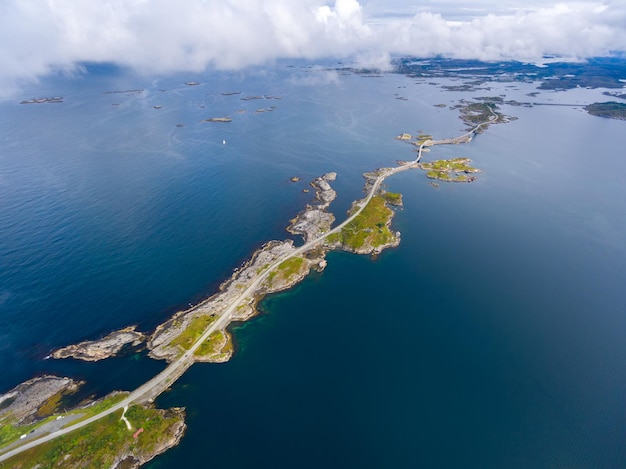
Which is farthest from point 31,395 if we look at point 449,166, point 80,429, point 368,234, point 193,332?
point 449,166

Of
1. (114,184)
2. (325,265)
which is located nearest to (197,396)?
(325,265)

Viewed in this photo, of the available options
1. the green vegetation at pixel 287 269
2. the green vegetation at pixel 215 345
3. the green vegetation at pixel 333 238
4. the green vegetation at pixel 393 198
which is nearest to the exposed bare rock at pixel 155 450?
the green vegetation at pixel 215 345

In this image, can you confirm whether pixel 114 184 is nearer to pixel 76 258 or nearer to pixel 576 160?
pixel 76 258

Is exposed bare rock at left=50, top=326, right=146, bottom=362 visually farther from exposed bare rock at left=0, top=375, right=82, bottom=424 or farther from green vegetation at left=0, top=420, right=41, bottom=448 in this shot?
green vegetation at left=0, top=420, right=41, bottom=448

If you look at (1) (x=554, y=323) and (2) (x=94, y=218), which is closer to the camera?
(1) (x=554, y=323)

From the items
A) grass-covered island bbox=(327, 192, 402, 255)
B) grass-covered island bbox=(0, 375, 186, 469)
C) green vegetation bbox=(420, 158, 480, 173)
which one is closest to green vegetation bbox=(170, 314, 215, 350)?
grass-covered island bbox=(0, 375, 186, 469)

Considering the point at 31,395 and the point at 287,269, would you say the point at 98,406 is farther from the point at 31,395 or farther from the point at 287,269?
the point at 287,269

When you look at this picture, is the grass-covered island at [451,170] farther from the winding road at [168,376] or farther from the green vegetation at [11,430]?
the green vegetation at [11,430]

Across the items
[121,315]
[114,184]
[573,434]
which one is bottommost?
[573,434]
